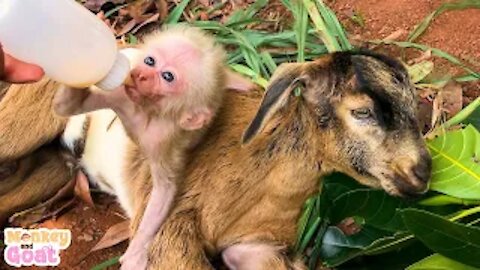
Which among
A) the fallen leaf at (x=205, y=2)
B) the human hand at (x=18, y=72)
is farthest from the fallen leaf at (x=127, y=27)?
the human hand at (x=18, y=72)

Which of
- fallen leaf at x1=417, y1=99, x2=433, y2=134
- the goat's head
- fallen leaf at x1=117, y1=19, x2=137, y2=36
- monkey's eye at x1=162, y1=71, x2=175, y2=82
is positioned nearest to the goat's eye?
the goat's head

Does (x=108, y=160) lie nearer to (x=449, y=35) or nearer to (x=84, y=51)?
(x=84, y=51)

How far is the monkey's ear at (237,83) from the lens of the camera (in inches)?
166

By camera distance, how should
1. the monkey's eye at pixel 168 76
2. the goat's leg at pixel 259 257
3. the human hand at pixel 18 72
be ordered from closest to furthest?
the human hand at pixel 18 72, the monkey's eye at pixel 168 76, the goat's leg at pixel 259 257

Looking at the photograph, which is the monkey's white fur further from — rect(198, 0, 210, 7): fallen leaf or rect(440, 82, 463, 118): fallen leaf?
rect(440, 82, 463, 118): fallen leaf

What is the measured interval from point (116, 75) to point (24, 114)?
3.22 ft

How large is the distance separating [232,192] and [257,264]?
0.27 metres

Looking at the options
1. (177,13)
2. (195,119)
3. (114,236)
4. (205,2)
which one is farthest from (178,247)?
(205,2)

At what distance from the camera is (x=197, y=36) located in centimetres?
407

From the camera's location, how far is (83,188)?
16.1 feet

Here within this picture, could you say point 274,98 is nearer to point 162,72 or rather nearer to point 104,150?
point 162,72

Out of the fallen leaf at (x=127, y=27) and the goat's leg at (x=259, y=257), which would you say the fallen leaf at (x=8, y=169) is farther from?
the goat's leg at (x=259, y=257)

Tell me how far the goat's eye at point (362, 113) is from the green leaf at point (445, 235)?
0.33m

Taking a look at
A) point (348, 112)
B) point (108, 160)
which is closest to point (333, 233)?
point (348, 112)
